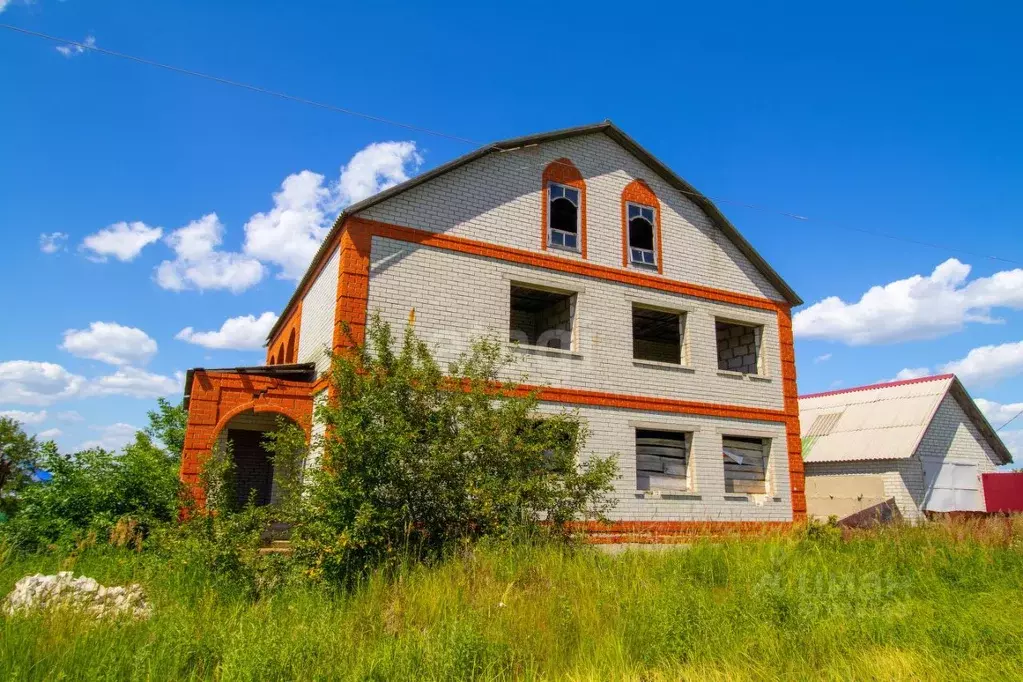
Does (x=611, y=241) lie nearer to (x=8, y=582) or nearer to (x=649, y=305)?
(x=649, y=305)

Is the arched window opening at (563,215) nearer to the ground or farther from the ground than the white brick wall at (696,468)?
farther from the ground

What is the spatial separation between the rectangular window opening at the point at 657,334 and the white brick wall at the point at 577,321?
0.69m

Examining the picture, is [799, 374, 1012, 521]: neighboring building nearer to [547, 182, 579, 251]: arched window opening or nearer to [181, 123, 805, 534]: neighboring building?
[181, 123, 805, 534]: neighboring building

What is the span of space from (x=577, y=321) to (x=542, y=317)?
199 cm

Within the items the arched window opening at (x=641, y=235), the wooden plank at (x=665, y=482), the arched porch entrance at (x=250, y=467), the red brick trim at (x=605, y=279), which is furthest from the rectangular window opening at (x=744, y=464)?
the arched porch entrance at (x=250, y=467)

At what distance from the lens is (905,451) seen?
71.7 ft

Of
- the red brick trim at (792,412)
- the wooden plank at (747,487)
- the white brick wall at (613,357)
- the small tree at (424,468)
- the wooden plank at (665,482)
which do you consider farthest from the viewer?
the red brick trim at (792,412)

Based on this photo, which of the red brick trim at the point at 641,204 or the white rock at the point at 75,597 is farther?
the red brick trim at the point at 641,204

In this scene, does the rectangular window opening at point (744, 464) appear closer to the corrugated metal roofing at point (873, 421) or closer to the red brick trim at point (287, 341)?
the corrugated metal roofing at point (873, 421)

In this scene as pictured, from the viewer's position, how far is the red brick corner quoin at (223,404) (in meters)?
12.2

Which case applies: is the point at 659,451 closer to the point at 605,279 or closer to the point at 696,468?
the point at 696,468

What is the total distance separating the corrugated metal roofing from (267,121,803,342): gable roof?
8.03m

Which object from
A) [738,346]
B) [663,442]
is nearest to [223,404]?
[663,442]

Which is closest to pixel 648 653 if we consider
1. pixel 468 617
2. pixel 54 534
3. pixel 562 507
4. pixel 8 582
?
pixel 468 617
